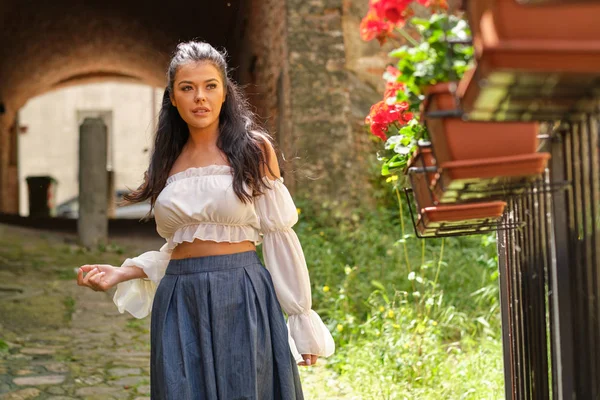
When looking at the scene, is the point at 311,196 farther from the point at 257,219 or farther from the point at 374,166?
the point at 257,219

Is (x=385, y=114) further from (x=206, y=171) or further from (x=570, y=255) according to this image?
(x=570, y=255)

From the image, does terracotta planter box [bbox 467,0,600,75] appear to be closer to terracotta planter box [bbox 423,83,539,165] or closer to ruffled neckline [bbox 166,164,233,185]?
terracotta planter box [bbox 423,83,539,165]

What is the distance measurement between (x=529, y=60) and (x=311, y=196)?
6.15 metres

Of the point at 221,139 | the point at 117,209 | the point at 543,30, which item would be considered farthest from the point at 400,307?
the point at 117,209

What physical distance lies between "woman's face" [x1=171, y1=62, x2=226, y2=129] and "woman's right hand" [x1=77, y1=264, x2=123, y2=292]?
0.59 m

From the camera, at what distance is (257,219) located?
102 inches

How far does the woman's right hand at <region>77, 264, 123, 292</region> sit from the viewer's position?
2.64 metres

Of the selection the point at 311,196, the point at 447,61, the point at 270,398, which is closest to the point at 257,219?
the point at 270,398

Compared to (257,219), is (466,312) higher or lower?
lower

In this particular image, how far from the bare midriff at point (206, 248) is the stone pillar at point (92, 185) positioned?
22.9ft

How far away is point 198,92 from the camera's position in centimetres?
257

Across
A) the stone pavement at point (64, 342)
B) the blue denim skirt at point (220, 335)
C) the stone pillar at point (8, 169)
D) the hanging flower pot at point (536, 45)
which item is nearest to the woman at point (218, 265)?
the blue denim skirt at point (220, 335)

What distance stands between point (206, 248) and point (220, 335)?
29 cm

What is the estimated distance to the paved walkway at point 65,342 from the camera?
14.2 ft
